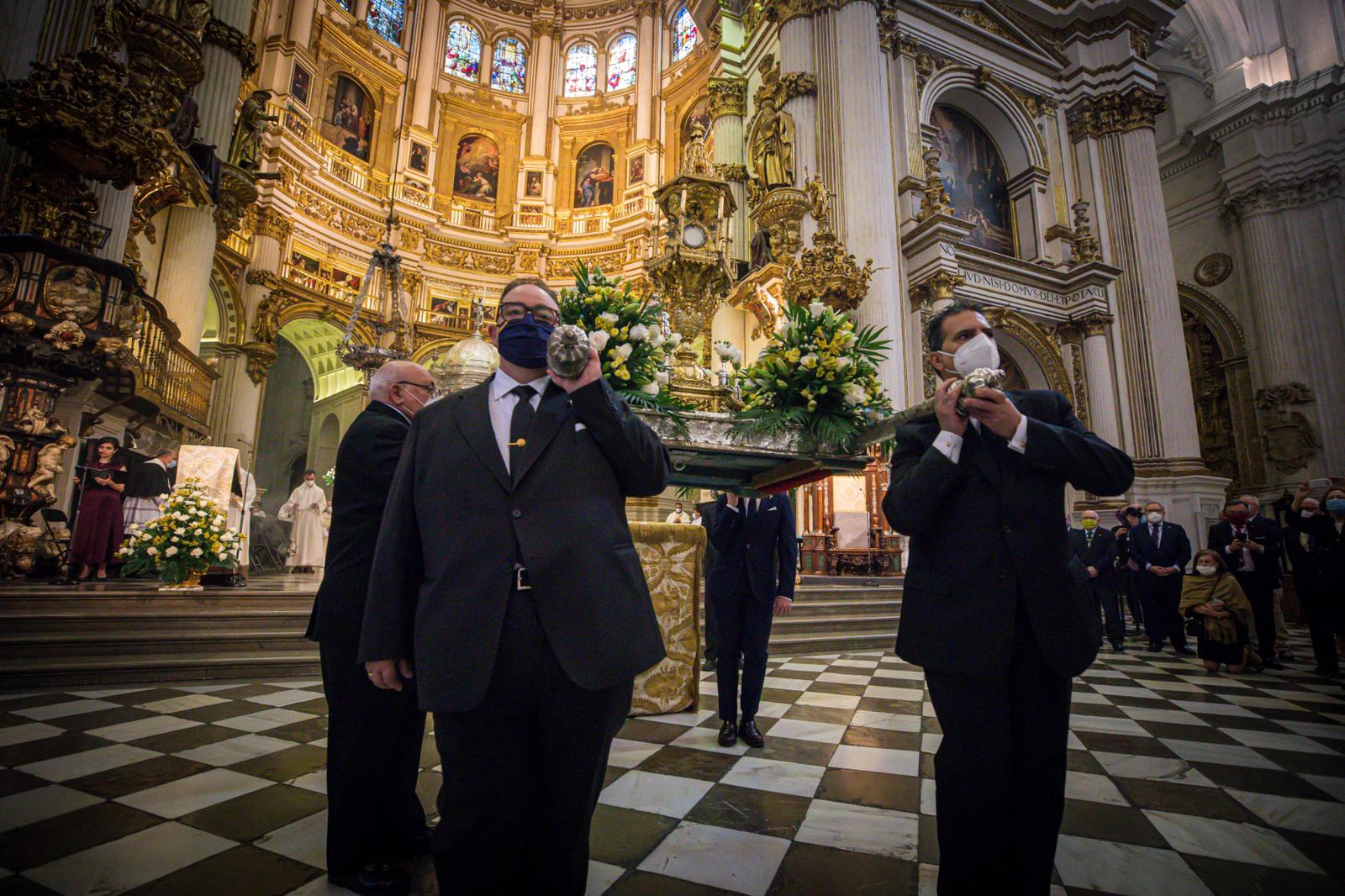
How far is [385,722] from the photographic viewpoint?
1862mm

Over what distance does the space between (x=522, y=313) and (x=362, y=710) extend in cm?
133

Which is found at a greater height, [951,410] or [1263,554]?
[951,410]

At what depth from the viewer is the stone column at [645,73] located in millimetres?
24828

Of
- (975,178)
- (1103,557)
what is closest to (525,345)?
(1103,557)

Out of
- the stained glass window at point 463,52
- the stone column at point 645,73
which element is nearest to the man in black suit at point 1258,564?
the stone column at point 645,73

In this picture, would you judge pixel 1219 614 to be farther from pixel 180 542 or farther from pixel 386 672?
pixel 180 542

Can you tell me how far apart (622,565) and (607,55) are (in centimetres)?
3097

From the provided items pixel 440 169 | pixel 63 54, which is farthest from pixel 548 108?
pixel 63 54

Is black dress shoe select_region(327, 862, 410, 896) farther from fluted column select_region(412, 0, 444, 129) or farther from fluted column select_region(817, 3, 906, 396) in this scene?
fluted column select_region(412, 0, 444, 129)

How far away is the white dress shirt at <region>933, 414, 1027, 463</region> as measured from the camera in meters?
1.59

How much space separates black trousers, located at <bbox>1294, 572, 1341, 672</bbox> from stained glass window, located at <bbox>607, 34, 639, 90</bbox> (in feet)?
90.8

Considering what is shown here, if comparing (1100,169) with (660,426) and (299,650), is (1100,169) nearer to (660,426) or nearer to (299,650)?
(660,426)

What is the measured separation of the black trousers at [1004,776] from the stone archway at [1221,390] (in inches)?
760

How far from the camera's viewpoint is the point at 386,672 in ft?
4.46
